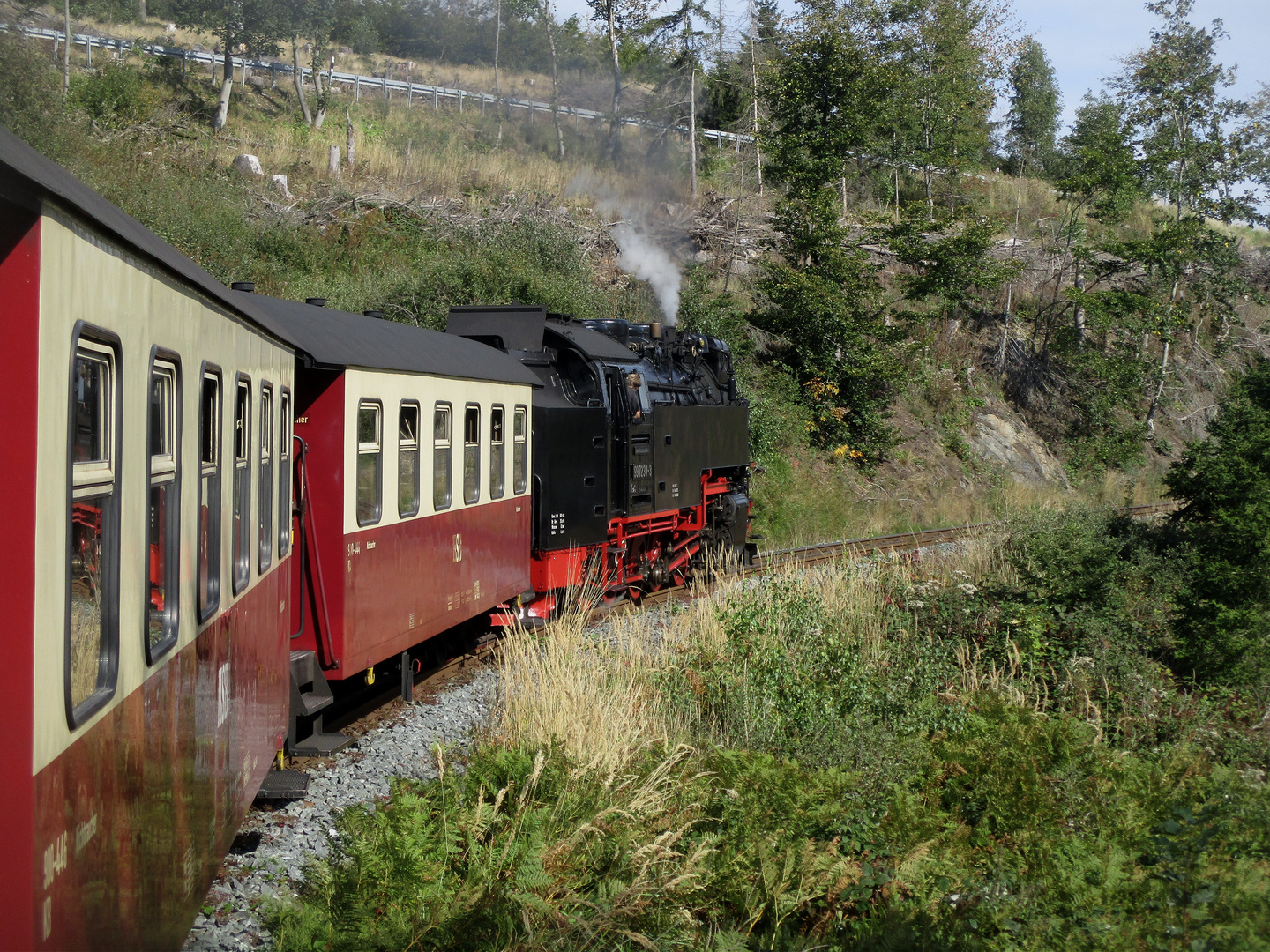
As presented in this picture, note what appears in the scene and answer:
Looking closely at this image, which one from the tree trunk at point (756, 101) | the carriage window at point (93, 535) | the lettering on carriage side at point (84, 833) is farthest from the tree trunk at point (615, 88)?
the lettering on carriage side at point (84, 833)

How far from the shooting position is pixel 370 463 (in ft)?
23.4

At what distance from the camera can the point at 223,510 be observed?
13.9ft

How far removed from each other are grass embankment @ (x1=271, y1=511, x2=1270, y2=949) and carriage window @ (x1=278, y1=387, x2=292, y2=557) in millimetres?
1625

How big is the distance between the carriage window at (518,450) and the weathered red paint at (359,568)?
1473mm

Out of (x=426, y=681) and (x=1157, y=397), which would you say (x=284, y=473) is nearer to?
(x=426, y=681)

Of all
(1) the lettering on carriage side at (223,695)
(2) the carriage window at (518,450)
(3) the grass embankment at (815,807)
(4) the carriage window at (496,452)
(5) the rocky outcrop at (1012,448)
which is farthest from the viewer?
(5) the rocky outcrop at (1012,448)

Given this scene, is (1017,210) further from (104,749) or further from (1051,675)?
(104,749)

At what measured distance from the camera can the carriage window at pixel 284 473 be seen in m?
5.89

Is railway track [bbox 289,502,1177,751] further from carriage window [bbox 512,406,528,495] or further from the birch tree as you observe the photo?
the birch tree

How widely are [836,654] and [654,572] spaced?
6183 millimetres

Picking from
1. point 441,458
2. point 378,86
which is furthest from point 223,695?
point 378,86

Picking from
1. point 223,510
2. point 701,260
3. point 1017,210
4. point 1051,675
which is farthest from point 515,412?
point 1017,210

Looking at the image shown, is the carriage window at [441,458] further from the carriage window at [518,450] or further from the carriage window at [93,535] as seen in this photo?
the carriage window at [93,535]

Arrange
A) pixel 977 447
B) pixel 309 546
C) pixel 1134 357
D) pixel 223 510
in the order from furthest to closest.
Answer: pixel 1134 357 < pixel 977 447 < pixel 309 546 < pixel 223 510
